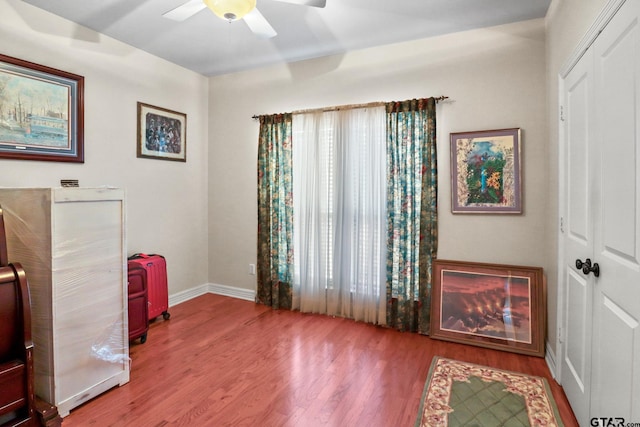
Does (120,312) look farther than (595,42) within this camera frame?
Yes

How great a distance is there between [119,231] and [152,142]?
1.59m

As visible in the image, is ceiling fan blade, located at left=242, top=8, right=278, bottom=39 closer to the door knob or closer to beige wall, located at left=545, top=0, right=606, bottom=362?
beige wall, located at left=545, top=0, right=606, bottom=362

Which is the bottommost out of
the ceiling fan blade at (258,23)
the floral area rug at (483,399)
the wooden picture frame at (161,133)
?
the floral area rug at (483,399)

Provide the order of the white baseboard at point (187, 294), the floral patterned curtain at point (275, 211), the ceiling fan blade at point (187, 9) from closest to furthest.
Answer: the ceiling fan blade at point (187, 9)
the floral patterned curtain at point (275, 211)
the white baseboard at point (187, 294)

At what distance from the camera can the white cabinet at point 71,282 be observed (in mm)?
1964

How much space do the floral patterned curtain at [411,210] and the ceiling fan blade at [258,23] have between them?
1.35 metres

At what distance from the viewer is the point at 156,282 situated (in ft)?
11.1

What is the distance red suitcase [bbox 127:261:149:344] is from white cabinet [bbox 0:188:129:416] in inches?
20.6

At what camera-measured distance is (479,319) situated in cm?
295

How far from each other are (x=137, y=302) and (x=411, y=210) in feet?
8.31

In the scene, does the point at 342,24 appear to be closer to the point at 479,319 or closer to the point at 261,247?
the point at 261,247

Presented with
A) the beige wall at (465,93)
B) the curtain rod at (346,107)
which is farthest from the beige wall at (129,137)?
the curtain rod at (346,107)

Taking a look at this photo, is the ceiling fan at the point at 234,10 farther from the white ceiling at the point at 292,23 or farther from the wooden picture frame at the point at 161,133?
the wooden picture frame at the point at 161,133

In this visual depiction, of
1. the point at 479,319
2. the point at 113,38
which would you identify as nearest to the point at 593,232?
the point at 479,319
